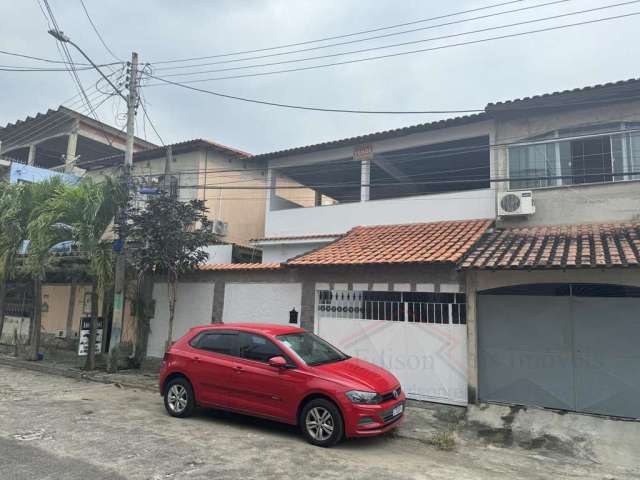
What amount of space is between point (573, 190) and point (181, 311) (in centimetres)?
1020

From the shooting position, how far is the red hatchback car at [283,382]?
243 inches

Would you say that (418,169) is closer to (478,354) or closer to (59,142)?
(478,354)

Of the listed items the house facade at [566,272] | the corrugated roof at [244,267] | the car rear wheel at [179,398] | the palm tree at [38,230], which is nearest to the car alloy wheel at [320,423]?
the car rear wheel at [179,398]

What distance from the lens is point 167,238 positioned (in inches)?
455

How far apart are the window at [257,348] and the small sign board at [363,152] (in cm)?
759

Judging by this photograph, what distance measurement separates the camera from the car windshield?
22.9 ft

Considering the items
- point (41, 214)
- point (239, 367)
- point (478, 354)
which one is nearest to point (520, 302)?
point (478, 354)

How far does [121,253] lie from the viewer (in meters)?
11.7

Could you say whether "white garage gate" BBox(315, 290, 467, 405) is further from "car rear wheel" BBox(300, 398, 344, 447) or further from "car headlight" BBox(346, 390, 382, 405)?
"car rear wheel" BBox(300, 398, 344, 447)

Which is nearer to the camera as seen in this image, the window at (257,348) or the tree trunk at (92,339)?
the window at (257,348)

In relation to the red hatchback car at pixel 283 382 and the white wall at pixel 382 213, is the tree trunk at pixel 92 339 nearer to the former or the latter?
the red hatchback car at pixel 283 382

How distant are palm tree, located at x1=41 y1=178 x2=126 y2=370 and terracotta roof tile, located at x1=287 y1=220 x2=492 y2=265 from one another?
16.6ft

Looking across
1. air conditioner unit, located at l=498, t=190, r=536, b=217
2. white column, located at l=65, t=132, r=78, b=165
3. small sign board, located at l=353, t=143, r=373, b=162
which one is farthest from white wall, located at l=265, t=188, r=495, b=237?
white column, located at l=65, t=132, r=78, b=165

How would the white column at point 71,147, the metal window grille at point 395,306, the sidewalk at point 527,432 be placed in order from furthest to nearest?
1. the white column at point 71,147
2. the metal window grille at point 395,306
3. the sidewalk at point 527,432
